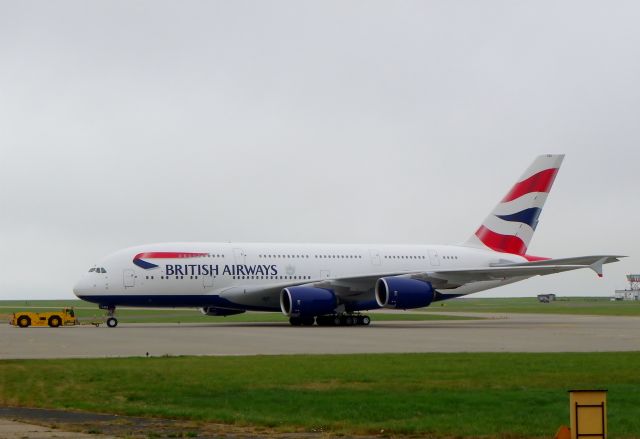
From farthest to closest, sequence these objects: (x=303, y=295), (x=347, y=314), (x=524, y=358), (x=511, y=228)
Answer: (x=511, y=228) < (x=347, y=314) < (x=303, y=295) < (x=524, y=358)

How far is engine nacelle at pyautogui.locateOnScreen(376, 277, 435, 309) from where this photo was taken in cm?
4159

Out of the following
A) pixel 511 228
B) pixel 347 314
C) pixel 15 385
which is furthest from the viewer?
pixel 511 228

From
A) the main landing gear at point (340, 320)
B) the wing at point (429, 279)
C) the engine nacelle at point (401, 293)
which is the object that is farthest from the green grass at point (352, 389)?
the main landing gear at point (340, 320)

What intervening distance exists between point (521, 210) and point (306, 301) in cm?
1434

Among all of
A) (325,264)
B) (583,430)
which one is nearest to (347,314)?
(325,264)

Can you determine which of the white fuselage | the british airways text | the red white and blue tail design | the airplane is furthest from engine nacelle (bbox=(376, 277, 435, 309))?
the red white and blue tail design

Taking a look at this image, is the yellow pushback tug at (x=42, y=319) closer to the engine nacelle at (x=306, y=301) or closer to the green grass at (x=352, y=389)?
the engine nacelle at (x=306, y=301)

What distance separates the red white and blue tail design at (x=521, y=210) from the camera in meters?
50.2

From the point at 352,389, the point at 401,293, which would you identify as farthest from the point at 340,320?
the point at 352,389

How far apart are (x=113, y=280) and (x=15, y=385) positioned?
2497 cm

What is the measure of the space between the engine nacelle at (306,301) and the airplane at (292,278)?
0.04m

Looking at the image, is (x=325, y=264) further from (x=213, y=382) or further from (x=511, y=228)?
(x=213, y=382)

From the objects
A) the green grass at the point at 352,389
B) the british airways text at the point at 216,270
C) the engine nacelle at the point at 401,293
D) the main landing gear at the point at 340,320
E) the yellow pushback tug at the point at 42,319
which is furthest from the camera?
the yellow pushback tug at the point at 42,319

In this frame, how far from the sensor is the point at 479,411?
1434 centimetres
